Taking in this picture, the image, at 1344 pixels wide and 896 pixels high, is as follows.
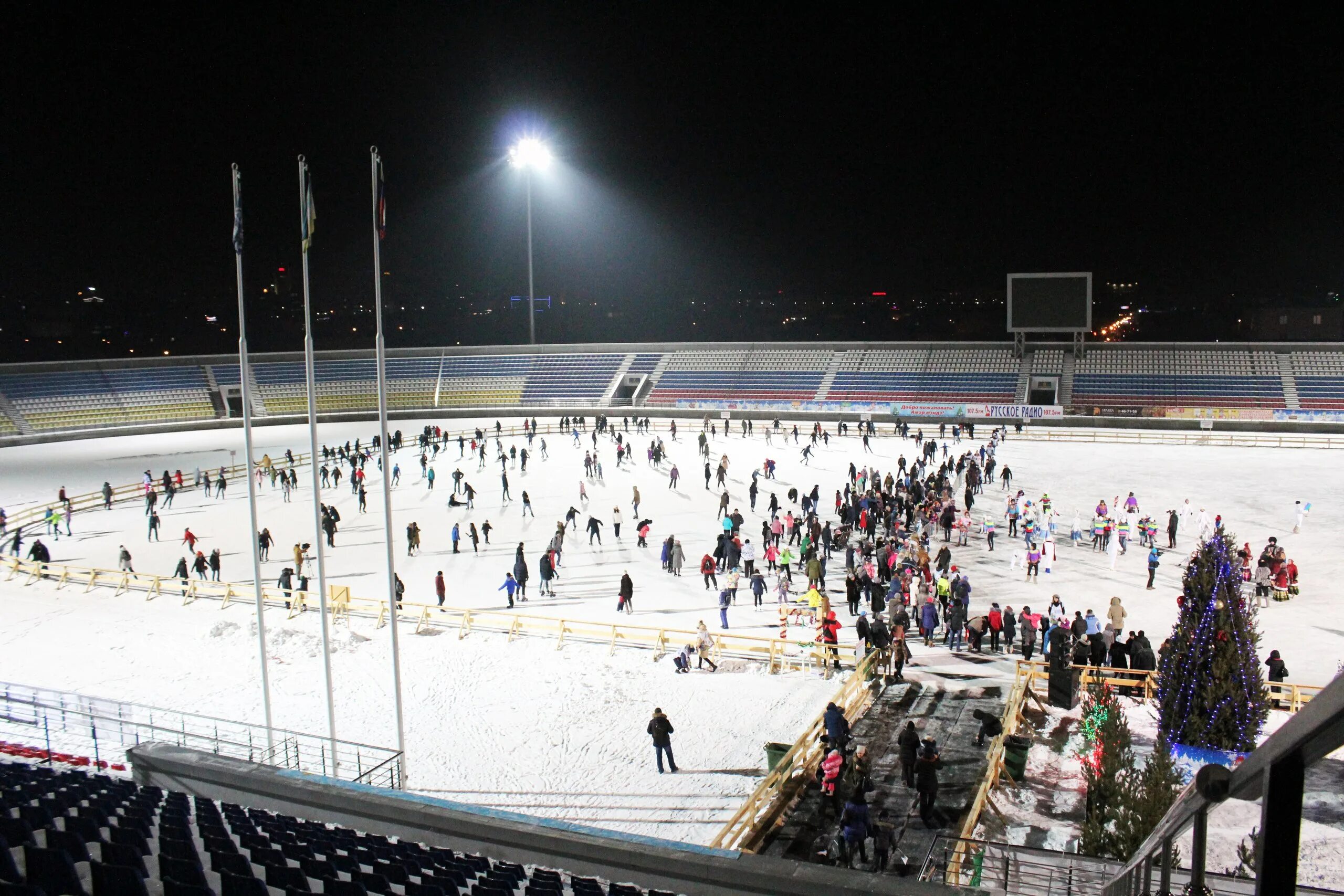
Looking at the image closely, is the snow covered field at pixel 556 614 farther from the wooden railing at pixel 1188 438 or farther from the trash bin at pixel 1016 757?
the wooden railing at pixel 1188 438

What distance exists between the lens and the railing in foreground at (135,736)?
13438 mm

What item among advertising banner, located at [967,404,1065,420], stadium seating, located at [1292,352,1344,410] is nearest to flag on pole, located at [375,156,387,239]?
advertising banner, located at [967,404,1065,420]

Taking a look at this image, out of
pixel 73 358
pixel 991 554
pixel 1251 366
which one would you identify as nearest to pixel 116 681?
pixel 991 554

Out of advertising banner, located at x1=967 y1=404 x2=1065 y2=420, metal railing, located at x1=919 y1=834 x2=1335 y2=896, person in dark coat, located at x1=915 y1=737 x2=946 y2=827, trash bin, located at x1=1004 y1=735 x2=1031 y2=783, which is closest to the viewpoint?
metal railing, located at x1=919 y1=834 x2=1335 y2=896

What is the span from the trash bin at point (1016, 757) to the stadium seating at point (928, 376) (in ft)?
151

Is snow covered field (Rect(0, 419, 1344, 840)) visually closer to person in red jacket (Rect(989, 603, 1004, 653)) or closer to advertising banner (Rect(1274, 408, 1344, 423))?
person in red jacket (Rect(989, 603, 1004, 653))

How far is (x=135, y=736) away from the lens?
44.8ft

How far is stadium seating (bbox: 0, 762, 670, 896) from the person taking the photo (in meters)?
6.12

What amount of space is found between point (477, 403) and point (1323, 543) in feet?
172

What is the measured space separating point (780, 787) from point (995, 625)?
24.1ft

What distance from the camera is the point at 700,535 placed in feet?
88.0

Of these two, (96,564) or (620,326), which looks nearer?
(96,564)

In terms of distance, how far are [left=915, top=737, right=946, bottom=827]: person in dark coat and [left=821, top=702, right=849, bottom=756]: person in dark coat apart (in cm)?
141

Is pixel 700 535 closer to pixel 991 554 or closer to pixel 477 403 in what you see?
pixel 991 554
